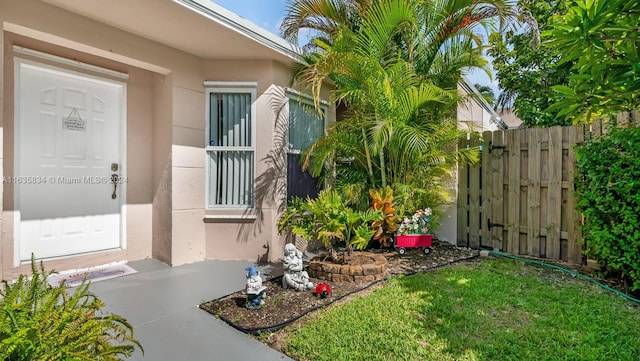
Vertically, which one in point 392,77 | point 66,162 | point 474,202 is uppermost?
point 392,77

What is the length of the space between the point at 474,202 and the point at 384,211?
1.66 m

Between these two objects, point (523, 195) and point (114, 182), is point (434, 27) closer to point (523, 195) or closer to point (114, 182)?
point (523, 195)

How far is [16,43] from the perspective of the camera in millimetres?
3555

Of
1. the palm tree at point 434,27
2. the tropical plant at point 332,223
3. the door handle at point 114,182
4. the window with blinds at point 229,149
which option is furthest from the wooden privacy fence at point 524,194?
the door handle at point 114,182

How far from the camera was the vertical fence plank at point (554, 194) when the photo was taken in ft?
14.5

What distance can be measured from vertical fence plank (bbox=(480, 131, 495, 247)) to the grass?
1415mm

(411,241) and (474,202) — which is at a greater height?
(474,202)

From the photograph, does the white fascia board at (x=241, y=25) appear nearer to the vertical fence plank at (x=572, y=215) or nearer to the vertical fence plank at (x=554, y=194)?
the vertical fence plank at (x=554, y=194)

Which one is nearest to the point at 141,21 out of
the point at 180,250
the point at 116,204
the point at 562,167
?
the point at 116,204

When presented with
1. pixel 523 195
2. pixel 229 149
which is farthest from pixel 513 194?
pixel 229 149

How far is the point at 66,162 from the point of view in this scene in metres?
4.04

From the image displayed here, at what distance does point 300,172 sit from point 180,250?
2.08 m

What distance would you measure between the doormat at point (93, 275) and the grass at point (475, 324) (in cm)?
265

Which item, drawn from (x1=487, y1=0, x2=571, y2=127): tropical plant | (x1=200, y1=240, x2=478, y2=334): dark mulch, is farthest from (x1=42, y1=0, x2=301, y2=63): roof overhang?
(x1=487, y1=0, x2=571, y2=127): tropical plant
